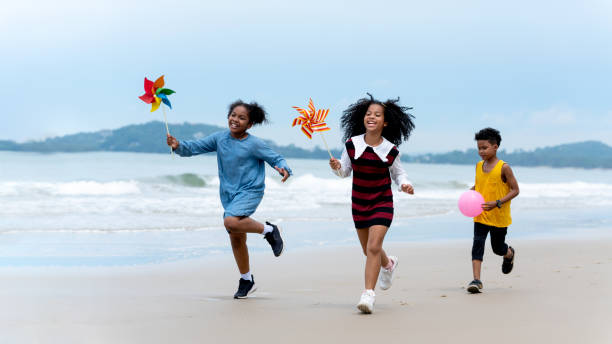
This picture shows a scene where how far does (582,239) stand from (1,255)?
8.35 metres

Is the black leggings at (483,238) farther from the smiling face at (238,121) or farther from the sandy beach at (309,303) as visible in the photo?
the smiling face at (238,121)

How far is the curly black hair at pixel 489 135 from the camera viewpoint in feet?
18.8

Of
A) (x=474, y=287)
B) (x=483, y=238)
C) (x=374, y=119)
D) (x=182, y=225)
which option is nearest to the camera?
(x=374, y=119)

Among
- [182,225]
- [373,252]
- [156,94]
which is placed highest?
[156,94]

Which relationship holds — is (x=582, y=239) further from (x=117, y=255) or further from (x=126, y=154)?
(x=126, y=154)

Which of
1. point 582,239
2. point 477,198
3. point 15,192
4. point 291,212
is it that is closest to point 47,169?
point 15,192

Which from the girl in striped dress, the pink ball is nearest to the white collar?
the girl in striped dress

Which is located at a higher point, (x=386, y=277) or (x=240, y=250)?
(x=240, y=250)

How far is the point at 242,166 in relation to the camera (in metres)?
5.34

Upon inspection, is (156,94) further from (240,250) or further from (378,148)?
(378,148)

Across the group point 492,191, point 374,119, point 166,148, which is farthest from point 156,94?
point 166,148

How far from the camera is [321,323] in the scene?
13.7ft

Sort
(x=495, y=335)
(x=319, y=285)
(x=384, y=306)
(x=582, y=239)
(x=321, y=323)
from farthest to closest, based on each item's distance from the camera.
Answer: (x=582, y=239) < (x=319, y=285) < (x=384, y=306) < (x=321, y=323) < (x=495, y=335)

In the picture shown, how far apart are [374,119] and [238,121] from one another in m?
1.17
